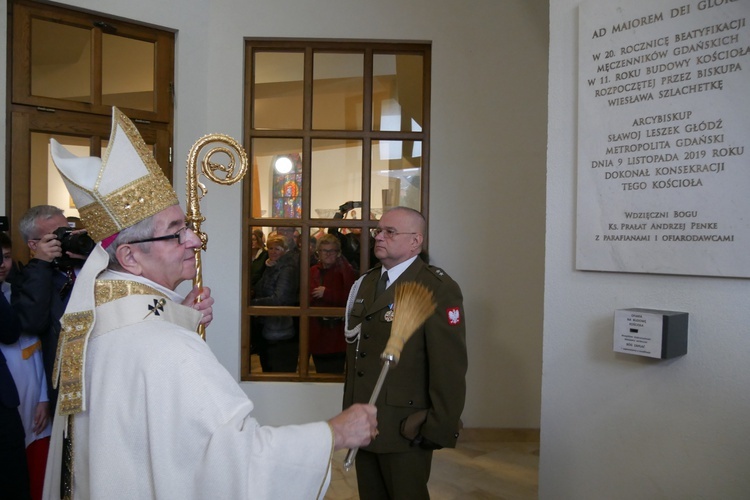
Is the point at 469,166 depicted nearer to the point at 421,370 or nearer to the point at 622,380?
the point at 421,370

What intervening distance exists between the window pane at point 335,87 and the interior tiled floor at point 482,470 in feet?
8.18

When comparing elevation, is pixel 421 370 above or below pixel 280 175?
below

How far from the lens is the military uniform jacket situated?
2.31 metres

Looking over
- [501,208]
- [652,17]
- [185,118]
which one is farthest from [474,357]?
[652,17]

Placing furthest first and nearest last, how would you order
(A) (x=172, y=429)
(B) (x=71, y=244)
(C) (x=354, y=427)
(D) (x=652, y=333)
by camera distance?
(B) (x=71, y=244)
(D) (x=652, y=333)
(C) (x=354, y=427)
(A) (x=172, y=429)

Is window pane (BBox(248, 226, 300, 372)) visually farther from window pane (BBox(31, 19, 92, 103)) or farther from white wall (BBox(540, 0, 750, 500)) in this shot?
white wall (BBox(540, 0, 750, 500))

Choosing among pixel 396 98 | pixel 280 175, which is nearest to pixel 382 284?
pixel 280 175

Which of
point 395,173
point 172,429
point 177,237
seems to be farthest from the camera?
point 395,173

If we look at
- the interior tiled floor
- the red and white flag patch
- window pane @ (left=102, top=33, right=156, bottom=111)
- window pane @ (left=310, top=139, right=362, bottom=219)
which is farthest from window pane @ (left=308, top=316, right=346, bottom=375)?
the red and white flag patch

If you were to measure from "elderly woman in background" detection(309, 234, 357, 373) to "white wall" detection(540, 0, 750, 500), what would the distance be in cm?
239

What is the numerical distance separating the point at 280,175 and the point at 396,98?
1051 mm

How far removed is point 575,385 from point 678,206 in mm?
721

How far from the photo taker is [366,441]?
143 centimetres

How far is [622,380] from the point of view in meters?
1.93
